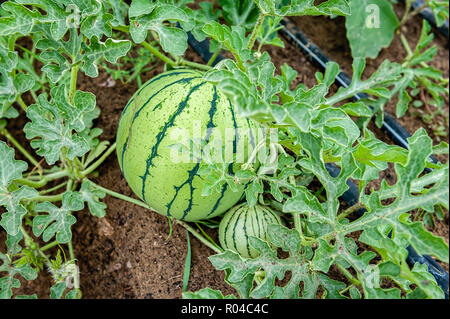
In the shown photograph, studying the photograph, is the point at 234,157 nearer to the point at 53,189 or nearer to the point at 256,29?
the point at 256,29

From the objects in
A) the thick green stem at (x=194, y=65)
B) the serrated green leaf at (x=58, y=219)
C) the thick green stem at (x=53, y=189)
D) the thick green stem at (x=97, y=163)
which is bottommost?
the thick green stem at (x=53, y=189)

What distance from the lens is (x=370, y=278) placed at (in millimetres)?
1210

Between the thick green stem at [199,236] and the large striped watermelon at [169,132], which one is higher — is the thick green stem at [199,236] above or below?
below

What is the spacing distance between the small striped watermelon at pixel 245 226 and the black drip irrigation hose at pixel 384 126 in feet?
1.52

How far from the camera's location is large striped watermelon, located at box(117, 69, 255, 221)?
1461 millimetres

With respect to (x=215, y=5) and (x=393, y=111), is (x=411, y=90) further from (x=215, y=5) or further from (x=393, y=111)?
(x=215, y=5)

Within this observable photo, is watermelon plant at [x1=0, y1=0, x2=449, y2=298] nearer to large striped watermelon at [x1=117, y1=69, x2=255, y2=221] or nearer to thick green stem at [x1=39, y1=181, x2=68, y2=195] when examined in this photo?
large striped watermelon at [x1=117, y1=69, x2=255, y2=221]

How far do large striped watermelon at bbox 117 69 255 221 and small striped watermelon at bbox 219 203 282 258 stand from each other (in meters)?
0.10

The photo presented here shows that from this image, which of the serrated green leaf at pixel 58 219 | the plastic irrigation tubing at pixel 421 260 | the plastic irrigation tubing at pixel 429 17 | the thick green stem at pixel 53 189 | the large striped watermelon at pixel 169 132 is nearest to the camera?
the large striped watermelon at pixel 169 132

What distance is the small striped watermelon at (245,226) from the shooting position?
1.65 meters

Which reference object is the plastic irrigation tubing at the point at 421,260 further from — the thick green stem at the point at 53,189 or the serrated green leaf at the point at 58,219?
the thick green stem at the point at 53,189

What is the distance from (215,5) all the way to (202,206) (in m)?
1.48

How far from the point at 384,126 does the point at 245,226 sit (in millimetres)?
1138

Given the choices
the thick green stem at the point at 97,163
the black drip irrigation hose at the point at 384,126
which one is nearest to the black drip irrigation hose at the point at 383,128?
the black drip irrigation hose at the point at 384,126
